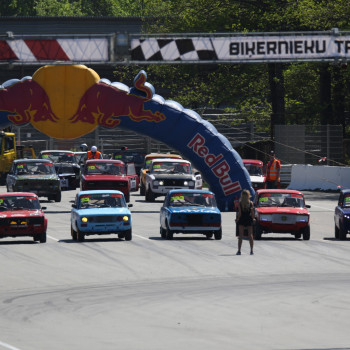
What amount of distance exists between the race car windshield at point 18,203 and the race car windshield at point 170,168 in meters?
13.6

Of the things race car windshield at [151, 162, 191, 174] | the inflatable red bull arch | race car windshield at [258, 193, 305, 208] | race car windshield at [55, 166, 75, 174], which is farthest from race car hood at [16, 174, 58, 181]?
race car windshield at [258, 193, 305, 208]

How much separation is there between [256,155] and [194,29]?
9145 mm

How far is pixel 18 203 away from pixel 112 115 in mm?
9493

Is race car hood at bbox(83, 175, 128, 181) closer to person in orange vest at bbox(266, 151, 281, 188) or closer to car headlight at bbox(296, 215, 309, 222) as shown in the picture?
person in orange vest at bbox(266, 151, 281, 188)

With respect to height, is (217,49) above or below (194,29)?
below

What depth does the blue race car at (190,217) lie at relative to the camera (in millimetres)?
28281

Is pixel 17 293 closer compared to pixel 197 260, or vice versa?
pixel 17 293

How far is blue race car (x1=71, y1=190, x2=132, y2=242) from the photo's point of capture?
2778 centimetres

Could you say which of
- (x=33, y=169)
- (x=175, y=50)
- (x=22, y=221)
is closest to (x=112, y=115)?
(x=33, y=169)

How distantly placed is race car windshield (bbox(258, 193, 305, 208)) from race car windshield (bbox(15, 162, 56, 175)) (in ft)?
44.6

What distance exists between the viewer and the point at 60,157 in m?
48.5

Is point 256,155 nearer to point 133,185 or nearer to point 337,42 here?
point 133,185

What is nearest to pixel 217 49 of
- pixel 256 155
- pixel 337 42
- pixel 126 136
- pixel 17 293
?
pixel 337 42

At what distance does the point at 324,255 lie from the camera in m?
25.7
